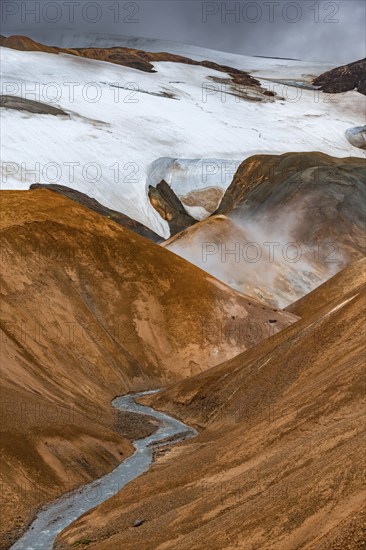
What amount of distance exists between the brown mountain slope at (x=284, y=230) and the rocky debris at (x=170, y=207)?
16.1ft

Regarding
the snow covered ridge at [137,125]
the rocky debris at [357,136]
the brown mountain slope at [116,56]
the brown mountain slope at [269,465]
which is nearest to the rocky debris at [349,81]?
the snow covered ridge at [137,125]

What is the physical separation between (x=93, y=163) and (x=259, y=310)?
49.5 m

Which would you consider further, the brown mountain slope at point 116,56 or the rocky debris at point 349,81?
the rocky debris at point 349,81

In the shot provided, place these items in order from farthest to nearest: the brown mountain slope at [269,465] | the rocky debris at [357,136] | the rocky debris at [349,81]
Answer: the rocky debris at [349,81]
the rocky debris at [357,136]
the brown mountain slope at [269,465]

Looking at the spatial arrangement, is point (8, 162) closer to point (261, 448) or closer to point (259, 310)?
point (259, 310)

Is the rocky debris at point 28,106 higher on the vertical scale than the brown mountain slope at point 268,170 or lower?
higher

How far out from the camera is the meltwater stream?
2527 cm

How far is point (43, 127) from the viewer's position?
4345 inches

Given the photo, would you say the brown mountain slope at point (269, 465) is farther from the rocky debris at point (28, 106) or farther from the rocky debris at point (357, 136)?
the rocky debris at point (357, 136)

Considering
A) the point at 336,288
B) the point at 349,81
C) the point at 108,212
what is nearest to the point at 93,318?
the point at 336,288

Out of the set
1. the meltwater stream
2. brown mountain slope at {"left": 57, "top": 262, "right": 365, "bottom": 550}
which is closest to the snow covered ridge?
the meltwater stream

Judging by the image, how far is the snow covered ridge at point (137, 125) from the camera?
337 ft

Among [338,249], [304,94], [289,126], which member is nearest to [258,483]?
[338,249]

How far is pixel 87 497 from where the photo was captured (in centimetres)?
2922
